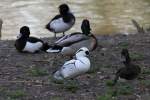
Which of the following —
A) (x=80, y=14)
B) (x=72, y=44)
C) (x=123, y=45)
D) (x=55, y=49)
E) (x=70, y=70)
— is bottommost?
(x=80, y=14)

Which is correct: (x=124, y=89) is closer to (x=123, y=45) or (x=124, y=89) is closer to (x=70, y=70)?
(x=70, y=70)

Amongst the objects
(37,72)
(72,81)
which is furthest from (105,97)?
(37,72)

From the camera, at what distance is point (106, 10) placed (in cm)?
2478

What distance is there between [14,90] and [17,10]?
16.6 meters

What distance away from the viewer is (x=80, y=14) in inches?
921

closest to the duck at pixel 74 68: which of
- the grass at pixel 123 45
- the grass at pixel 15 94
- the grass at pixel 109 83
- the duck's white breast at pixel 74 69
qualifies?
the duck's white breast at pixel 74 69

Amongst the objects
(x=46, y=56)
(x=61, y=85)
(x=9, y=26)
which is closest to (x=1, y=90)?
(x=61, y=85)

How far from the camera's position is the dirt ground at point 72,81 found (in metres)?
8.02

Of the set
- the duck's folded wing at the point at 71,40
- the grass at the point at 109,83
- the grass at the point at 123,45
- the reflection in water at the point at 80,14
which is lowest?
the reflection in water at the point at 80,14

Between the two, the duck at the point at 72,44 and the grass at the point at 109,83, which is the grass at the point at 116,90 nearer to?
the grass at the point at 109,83

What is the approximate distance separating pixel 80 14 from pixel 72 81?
15.0 meters

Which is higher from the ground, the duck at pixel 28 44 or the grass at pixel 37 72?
the grass at pixel 37 72

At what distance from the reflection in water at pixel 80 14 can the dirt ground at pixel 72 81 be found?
846 cm

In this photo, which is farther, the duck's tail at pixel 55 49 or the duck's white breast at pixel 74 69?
the duck's tail at pixel 55 49
